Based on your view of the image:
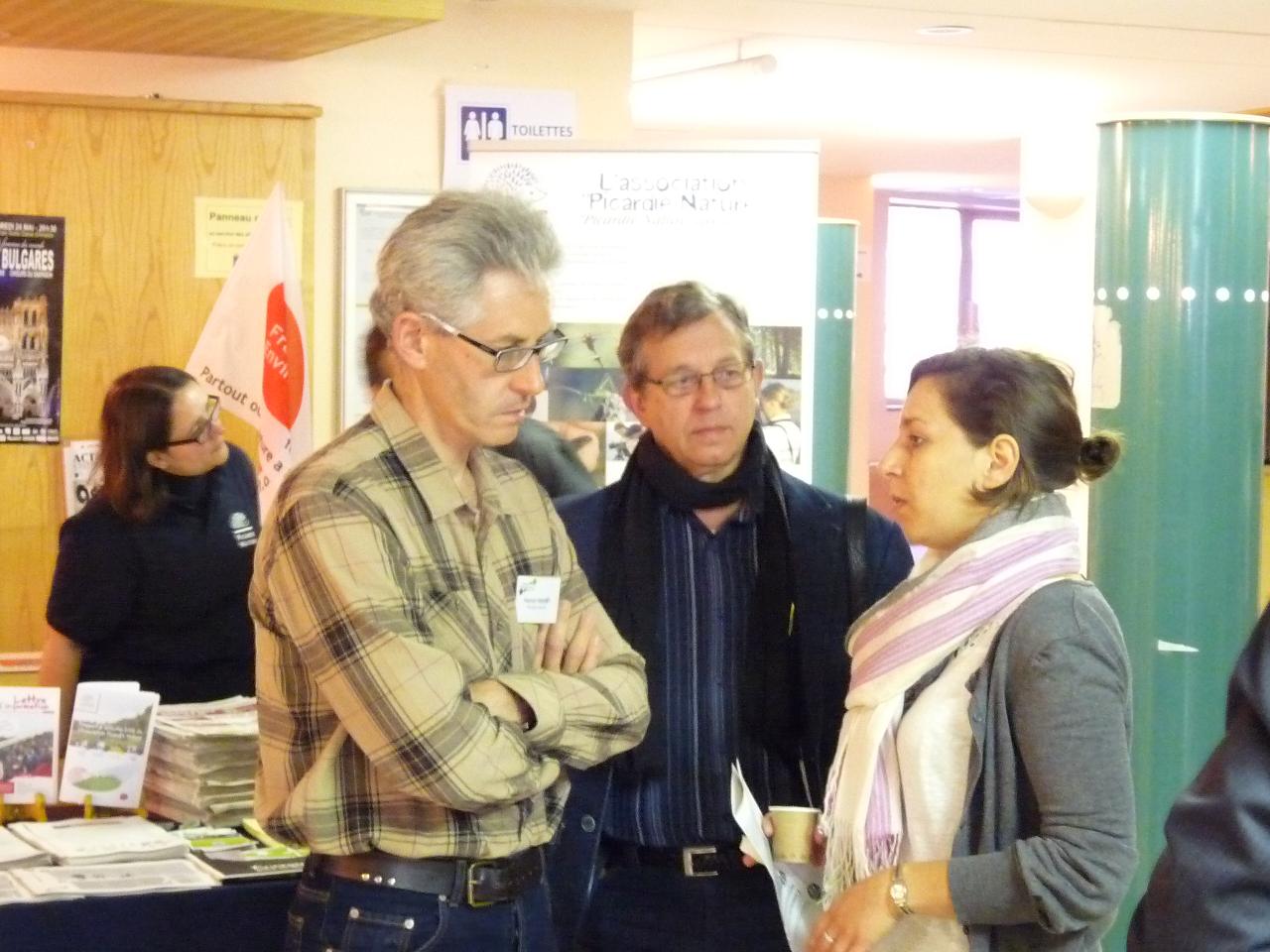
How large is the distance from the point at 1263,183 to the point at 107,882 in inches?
129

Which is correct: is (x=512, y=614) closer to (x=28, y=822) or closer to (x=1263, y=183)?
(x=28, y=822)

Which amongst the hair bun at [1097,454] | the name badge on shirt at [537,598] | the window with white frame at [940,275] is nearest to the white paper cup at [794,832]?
the name badge on shirt at [537,598]

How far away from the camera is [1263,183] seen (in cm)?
423

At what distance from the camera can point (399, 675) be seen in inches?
69.9

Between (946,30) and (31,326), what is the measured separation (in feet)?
10.7

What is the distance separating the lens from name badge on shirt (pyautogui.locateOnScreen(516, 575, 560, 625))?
203cm

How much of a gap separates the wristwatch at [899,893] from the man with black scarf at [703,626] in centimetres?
45

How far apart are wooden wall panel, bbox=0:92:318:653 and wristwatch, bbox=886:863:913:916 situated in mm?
3539

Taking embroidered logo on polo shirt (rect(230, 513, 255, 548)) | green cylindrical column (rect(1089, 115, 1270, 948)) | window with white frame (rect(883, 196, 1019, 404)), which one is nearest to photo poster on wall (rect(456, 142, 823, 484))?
embroidered logo on polo shirt (rect(230, 513, 255, 548))

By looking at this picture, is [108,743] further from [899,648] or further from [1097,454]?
[1097,454]

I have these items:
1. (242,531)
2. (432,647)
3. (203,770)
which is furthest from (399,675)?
(242,531)

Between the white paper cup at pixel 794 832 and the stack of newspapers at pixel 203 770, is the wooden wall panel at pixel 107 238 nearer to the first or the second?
the stack of newspapers at pixel 203 770

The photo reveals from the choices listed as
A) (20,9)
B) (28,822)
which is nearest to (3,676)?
(20,9)

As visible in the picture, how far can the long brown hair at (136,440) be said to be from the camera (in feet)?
12.1
